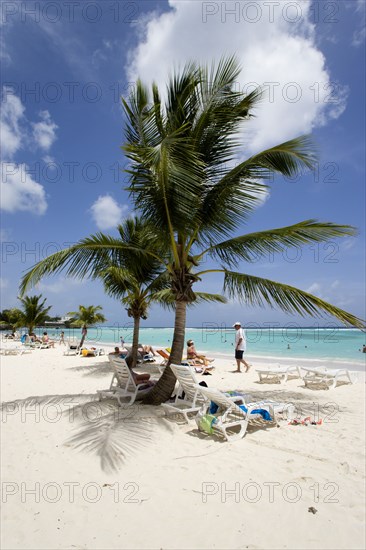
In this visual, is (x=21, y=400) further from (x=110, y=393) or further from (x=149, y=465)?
(x=149, y=465)


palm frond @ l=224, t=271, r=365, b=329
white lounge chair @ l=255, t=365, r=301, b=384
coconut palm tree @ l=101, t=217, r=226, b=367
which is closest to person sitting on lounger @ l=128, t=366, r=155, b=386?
coconut palm tree @ l=101, t=217, r=226, b=367

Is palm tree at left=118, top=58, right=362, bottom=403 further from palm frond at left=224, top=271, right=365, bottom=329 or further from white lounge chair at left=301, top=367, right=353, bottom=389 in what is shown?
white lounge chair at left=301, top=367, right=353, bottom=389

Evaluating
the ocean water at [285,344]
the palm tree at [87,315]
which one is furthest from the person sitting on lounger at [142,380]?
the palm tree at [87,315]

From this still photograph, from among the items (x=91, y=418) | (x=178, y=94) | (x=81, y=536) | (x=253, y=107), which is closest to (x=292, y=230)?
(x=253, y=107)

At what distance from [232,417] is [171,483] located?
2479 mm

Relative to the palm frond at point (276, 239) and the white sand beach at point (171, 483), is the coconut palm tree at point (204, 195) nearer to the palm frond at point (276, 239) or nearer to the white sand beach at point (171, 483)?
the palm frond at point (276, 239)

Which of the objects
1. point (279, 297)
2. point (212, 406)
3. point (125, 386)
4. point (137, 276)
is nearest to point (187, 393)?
point (212, 406)

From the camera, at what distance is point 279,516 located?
9.90 feet

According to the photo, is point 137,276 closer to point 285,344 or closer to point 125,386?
point 125,386

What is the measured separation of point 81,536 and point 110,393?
5.01 metres

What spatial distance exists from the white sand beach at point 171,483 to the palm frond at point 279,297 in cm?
178

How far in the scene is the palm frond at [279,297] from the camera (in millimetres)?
5332

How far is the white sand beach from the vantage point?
2.77 m

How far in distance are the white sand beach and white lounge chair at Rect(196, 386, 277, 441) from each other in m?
0.19
